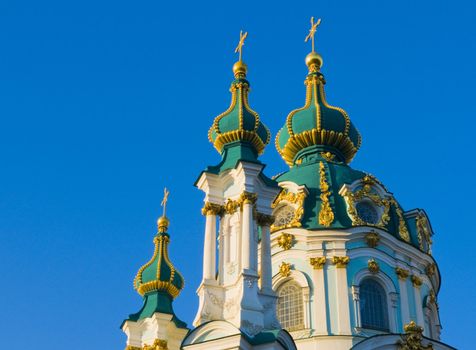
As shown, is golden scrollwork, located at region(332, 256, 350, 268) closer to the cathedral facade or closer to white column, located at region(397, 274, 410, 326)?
the cathedral facade

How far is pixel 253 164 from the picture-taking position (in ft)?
70.9

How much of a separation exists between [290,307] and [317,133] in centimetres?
576

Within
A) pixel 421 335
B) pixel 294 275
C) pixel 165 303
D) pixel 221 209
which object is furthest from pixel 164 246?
pixel 421 335

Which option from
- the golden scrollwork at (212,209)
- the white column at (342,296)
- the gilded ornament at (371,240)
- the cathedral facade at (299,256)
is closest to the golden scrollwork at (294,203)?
the cathedral facade at (299,256)

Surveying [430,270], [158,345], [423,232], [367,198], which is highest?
[367,198]

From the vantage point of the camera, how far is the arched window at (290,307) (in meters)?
24.2

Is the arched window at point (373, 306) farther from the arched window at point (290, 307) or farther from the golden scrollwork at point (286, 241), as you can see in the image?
the golden scrollwork at point (286, 241)

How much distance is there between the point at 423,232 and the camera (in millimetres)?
26781

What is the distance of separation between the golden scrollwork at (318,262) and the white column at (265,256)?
3312mm

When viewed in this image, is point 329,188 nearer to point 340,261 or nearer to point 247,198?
point 340,261

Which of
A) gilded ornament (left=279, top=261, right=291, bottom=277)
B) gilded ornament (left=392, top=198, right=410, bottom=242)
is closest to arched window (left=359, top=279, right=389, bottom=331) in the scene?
gilded ornament (left=392, top=198, right=410, bottom=242)

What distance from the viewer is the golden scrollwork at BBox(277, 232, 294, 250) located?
25250 millimetres

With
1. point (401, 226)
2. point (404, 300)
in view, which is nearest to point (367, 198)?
point (401, 226)

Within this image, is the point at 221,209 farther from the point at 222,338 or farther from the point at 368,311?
the point at 368,311
